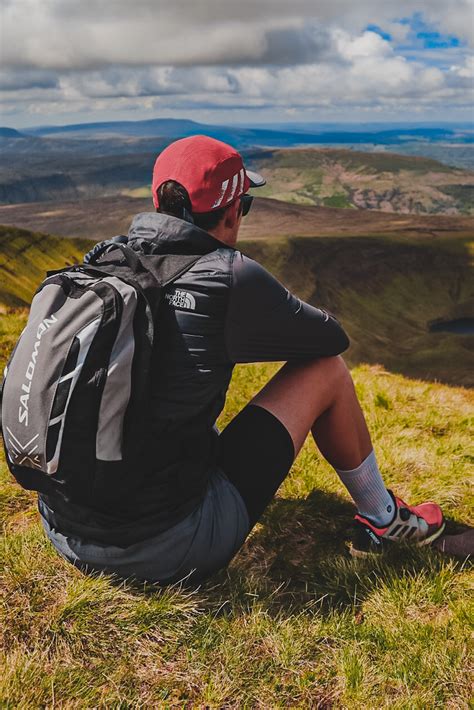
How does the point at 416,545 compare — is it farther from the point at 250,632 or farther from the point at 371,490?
the point at 250,632

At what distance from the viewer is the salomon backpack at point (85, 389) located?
2992 millimetres

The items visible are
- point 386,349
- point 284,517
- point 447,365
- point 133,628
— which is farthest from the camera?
point 386,349

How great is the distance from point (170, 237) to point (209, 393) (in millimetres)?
1058

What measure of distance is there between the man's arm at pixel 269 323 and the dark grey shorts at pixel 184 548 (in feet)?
3.27

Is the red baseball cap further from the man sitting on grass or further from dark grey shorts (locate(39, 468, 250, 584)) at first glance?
dark grey shorts (locate(39, 468, 250, 584))

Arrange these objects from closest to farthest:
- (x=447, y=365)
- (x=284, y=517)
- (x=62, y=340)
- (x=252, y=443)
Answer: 1. (x=62, y=340)
2. (x=252, y=443)
3. (x=284, y=517)
4. (x=447, y=365)

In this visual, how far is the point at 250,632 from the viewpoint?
3.46 m

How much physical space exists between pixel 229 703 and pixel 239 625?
56 cm

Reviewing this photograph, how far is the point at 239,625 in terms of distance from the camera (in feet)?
11.6

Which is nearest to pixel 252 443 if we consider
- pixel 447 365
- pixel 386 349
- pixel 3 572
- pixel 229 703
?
pixel 229 703

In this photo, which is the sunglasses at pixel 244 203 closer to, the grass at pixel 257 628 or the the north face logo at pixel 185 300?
the the north face logo at pixel 185 300

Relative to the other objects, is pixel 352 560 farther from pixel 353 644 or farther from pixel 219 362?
pixel 219 362

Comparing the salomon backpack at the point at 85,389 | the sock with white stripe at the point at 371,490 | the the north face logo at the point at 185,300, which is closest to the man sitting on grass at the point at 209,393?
the the north face logo at the point at 185,300

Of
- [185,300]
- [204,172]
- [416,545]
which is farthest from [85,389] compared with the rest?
[416,545]
